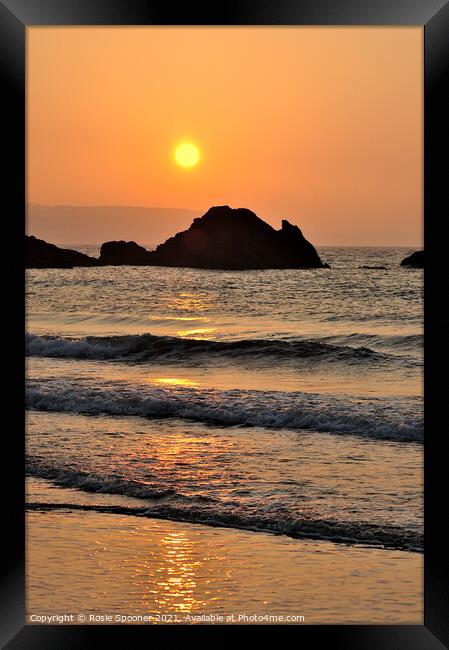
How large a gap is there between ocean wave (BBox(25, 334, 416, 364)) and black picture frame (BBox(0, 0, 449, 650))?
12.0 metres

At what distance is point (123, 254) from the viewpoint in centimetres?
3122

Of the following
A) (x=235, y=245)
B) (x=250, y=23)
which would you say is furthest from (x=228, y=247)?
(x=250, y=23)

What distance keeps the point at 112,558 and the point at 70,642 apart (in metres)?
1.26

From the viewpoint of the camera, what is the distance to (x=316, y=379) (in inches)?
504

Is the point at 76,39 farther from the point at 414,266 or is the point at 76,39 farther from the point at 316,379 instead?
the point at 414,266

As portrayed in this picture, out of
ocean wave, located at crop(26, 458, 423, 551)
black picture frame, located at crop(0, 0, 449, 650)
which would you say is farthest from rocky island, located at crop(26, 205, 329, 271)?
black picture frame, located at crop(0, 0, 449, 650)

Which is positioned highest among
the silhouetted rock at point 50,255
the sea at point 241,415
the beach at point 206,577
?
the silhouetted rock at point 50,255

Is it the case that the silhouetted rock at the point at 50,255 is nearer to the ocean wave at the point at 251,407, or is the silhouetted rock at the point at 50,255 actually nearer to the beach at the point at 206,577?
the ocean wave at the point at 251,407

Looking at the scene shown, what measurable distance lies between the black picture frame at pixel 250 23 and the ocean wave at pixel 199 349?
1199 centimetres

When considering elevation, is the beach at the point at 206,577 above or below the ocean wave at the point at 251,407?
below

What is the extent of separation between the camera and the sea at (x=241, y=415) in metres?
5.12

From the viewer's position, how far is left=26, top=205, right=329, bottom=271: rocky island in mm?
27391

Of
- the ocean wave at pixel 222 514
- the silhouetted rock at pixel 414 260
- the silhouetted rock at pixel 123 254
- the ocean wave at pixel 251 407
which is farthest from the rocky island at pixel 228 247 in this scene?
the ocean wave at pixel 222 514
